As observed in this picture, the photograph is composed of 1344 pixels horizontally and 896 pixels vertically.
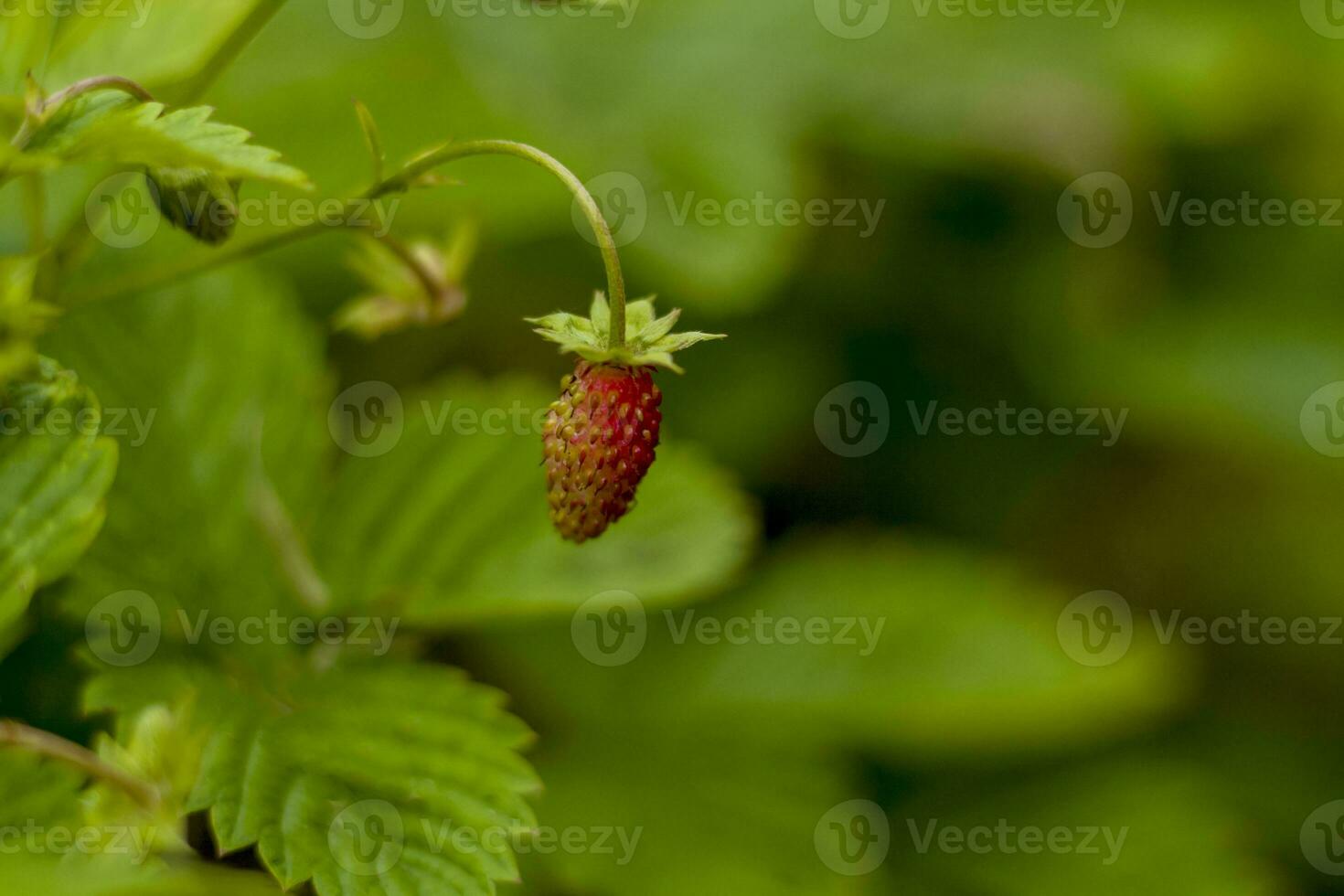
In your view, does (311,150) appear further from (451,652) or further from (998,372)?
(998,372)

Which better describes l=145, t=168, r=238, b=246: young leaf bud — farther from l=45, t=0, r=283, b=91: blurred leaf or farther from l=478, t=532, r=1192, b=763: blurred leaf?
l=478, t=532, r=1192, b=763: blurred leaf

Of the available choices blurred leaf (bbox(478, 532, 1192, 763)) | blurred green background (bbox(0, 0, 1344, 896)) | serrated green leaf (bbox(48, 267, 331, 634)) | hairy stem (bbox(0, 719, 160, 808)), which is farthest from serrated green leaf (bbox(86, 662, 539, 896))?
blurred leaf (bbox(478, 532, 1192, 763))

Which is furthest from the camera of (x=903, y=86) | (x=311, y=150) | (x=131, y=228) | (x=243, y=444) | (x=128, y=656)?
(x=903, y=86)

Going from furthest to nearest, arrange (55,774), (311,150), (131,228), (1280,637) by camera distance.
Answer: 1. (1280,637)
2. (311,150)
3. (131,228)
4. (55,774)

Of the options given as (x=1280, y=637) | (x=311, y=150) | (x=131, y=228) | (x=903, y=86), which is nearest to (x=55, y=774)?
(x=131, y=228)

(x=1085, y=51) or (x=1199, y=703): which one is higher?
(x=1085, y=51)

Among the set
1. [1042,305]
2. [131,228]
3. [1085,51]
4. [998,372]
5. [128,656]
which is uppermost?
[1085,51]
